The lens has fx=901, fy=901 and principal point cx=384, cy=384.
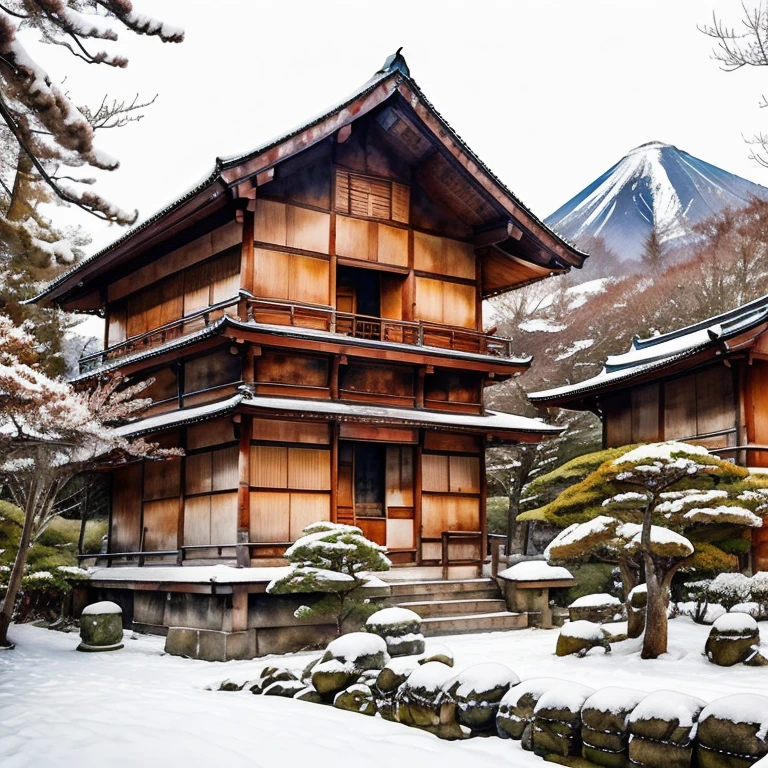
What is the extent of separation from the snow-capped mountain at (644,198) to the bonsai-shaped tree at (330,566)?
43314 millimetres

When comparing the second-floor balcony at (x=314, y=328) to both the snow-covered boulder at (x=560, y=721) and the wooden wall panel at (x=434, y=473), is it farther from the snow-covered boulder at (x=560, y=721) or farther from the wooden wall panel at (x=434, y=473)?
the snow-covered boulder at (x=560, y=721)

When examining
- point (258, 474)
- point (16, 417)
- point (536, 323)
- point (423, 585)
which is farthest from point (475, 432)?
point (536, 323)

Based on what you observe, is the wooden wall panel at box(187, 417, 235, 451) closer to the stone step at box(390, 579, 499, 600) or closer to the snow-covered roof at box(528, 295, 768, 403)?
the stone step at box(390, 579, 499, 600)

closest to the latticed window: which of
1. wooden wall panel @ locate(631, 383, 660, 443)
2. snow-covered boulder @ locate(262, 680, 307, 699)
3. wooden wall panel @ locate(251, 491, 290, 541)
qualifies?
wooden wall panel @ locate(251, 491, 290, 541)

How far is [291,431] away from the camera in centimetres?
1850

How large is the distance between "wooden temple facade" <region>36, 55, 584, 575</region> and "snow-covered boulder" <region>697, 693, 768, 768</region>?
10982mm

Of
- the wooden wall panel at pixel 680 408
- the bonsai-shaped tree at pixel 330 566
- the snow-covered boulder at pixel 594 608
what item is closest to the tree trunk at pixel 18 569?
the bonsai-shaped tree at pixel 330 566

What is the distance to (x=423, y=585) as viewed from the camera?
18391 millimetres

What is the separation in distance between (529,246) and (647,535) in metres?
11.3

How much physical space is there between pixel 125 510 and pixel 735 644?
49.1ft

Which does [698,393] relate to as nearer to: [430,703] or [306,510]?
[306,510]

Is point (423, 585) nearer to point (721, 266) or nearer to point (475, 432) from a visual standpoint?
point (475, 432)

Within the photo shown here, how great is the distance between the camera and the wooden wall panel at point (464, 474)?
2089 centimetres

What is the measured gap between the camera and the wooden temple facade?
1820 centimetres
